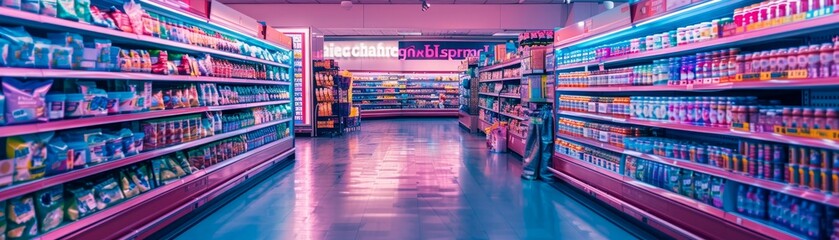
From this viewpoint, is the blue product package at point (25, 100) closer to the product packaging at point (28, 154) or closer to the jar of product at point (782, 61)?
the product packaging at point (28, 154)

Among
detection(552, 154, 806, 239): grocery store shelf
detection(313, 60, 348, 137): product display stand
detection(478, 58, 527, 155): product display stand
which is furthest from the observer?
detection(313, 60, 348, 137): product display stand

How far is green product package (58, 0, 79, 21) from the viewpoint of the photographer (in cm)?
322

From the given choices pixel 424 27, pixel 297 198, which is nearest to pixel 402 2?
pixel 424 27

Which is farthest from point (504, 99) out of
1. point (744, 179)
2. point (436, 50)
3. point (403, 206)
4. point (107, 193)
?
point (436, 50)

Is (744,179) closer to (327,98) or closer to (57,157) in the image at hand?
(57,157)

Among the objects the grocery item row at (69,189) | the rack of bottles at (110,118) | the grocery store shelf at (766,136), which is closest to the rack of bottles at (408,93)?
the rack of bottles at (110,118)

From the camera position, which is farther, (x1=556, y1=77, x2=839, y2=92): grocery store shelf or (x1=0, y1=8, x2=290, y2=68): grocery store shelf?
(x1=0, y1=8, x2=290, y2=68): grocery store shelf

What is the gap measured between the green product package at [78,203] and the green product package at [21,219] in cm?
26

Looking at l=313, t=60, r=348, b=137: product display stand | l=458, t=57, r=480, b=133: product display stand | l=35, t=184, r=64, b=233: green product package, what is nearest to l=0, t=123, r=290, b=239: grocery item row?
l=35, t=184, r=64, b=233: green product package

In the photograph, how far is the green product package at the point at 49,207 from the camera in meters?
3.11

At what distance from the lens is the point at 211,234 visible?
4.25m

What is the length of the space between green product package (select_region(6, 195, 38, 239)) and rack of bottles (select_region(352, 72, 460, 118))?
1797 centimetres

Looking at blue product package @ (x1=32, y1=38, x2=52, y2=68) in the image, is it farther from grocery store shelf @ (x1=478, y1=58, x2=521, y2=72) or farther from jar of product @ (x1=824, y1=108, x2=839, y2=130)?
grocery store shelf @ (x1=478, y1=58, x2=521, y2=72)

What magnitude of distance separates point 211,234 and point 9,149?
5.42 ft
